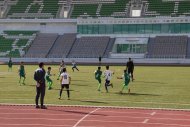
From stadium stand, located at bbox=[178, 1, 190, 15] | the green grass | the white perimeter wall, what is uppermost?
stadium stand, located at bbox=[178, 1, 190, 15]

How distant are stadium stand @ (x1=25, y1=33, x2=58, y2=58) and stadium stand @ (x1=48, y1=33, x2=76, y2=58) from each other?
0.88 metres

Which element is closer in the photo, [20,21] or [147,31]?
[147,31]

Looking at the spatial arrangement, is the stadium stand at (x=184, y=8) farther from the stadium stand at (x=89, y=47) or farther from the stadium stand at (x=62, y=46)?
the stadium stand at (x=62, y=46)

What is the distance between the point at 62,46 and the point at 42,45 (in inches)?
151

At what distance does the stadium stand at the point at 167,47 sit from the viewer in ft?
231

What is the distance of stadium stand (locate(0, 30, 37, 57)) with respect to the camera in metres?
78.4

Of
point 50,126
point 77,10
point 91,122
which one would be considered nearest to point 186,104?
point 91,122

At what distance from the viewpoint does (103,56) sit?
73.2m

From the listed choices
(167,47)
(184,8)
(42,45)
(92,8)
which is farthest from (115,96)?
(92,8)

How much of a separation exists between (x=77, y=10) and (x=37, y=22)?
8.03 metres

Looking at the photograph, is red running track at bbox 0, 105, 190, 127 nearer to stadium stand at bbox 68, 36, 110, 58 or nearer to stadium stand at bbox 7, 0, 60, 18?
stadium stand at bbox 68, 36, 110, 58

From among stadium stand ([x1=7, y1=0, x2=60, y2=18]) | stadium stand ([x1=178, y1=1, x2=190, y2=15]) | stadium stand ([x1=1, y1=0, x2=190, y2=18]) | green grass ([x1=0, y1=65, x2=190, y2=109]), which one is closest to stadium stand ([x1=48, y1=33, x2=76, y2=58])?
stadium stand ([x1=1, y1=0, x2=190, y2=18])

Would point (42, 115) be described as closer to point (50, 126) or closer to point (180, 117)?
point (50, 126)

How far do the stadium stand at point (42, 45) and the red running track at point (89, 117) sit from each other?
187 ft
